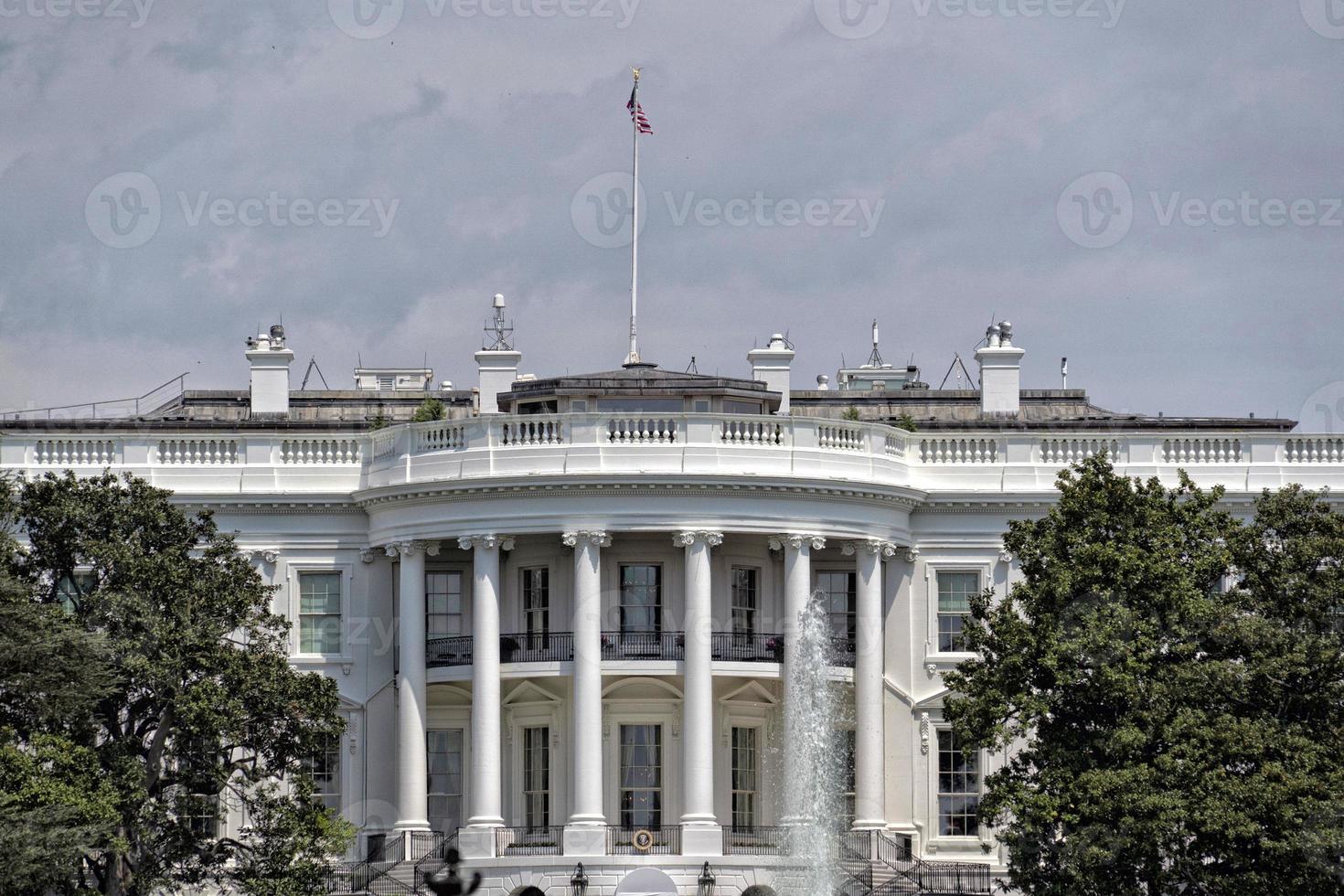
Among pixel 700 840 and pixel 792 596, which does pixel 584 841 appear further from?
pixel 792 596

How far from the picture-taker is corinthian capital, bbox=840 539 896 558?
2461 inches

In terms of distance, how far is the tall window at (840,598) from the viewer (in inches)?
2517

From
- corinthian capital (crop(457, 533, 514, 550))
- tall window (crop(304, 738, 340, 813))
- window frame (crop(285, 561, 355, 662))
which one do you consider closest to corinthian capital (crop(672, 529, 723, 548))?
corinthian capital (crop(457, 533, 514, 550))

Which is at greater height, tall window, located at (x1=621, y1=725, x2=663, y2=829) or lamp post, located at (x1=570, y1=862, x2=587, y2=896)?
tall window, located at (x1=621, y1=725, x2=663, y2=829)

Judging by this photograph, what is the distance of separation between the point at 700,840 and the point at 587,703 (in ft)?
12.3

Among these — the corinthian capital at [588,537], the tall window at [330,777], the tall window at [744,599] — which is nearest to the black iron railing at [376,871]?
the tall window at [330,777]

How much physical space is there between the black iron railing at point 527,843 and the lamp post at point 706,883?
9.94 ft

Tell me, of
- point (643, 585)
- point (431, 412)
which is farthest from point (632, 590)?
point (431, 412)

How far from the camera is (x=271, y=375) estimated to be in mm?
71250

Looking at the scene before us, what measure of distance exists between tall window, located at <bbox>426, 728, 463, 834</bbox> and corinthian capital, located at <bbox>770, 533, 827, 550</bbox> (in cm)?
857

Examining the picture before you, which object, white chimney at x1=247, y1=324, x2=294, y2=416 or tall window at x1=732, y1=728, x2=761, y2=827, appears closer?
tall window at x1=732, y1=728, x2=761, y2=827

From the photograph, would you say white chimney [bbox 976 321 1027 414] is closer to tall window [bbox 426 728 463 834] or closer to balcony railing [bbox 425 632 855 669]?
balcony railing [bbox 425 632 855 669]

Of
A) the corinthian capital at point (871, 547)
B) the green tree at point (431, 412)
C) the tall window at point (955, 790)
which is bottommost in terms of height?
the tall window at point (955, 790)

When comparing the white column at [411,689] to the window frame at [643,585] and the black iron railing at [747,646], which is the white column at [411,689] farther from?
the black iron railing at [747,646]
